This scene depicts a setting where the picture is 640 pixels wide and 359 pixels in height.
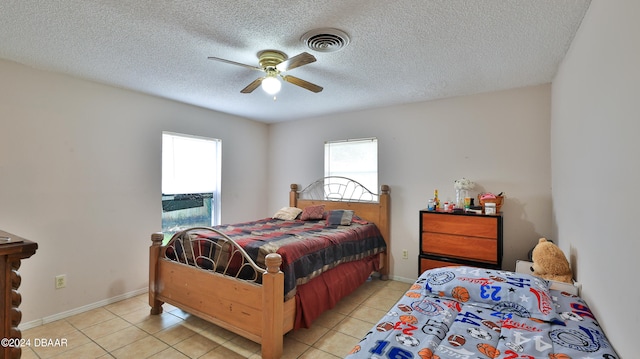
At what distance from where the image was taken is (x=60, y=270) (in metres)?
2.84

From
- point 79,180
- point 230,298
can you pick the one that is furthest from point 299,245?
point 79,180

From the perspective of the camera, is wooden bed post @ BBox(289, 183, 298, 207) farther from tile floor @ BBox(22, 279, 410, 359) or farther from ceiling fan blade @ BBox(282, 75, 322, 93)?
ceiling fan blade @ BBox(282, 75, 322, 93)

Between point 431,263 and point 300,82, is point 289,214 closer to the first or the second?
point 431,263

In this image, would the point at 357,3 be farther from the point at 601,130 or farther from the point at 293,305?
the point at 293,305

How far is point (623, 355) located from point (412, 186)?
2.73 m

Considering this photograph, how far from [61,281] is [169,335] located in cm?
133

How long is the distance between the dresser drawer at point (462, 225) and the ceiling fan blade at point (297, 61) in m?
2.18

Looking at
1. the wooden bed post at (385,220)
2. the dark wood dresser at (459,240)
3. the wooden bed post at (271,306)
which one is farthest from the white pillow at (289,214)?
the wooden bed post at (271,306)

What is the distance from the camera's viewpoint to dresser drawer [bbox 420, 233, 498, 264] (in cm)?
298

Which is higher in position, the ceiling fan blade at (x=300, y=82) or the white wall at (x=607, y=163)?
the ceiling fan blade at (x=300, y=82)

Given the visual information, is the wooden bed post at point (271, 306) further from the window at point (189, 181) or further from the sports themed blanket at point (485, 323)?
the window at point (189, 181)

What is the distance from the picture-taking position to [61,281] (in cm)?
284

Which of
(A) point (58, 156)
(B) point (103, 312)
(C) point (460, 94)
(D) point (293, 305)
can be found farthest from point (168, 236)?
(C) point (460, 94)

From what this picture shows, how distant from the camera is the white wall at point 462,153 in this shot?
3.13 m
